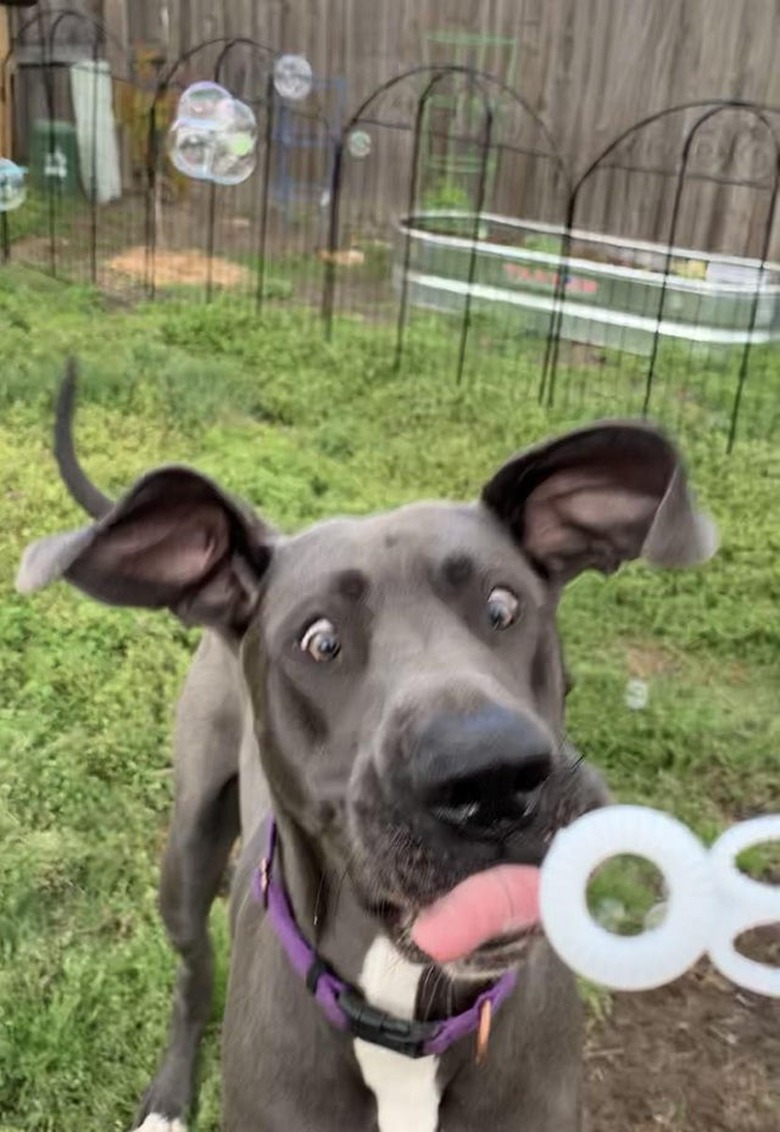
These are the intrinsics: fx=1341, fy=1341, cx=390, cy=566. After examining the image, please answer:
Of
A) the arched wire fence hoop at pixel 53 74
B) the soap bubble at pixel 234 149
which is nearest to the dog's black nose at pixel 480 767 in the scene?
the soap bubble at pixel 234 149

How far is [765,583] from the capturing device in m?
5.41

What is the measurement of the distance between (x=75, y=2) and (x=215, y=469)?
24.7 feet

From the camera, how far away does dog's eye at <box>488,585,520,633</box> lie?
2.03 m

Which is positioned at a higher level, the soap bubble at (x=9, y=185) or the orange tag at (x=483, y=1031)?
the soap bubble at (x=9, y=185)

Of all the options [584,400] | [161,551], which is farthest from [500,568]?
[584,400]

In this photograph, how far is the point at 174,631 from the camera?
4945mm

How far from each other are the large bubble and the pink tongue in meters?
6.39

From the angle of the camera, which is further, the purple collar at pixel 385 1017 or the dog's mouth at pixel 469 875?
the purple collar at pixel 385 1017

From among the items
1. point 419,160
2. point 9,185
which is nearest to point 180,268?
point 419,160

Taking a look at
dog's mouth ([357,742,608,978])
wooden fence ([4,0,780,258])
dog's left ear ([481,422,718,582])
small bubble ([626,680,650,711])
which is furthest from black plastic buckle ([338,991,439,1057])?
wooden fence ([4,0,780,258])

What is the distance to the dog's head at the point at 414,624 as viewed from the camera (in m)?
1.70

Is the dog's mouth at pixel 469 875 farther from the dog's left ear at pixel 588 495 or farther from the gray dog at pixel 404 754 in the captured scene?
the dog's left ear at pixel 588 495

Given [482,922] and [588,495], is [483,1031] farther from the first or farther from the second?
[588,495]

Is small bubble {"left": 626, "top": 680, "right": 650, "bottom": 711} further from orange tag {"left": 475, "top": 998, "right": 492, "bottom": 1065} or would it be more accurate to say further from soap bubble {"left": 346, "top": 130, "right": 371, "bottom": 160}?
soap bubble {"left": 346, "top": 130, "right": 371, "bottom": 160}
